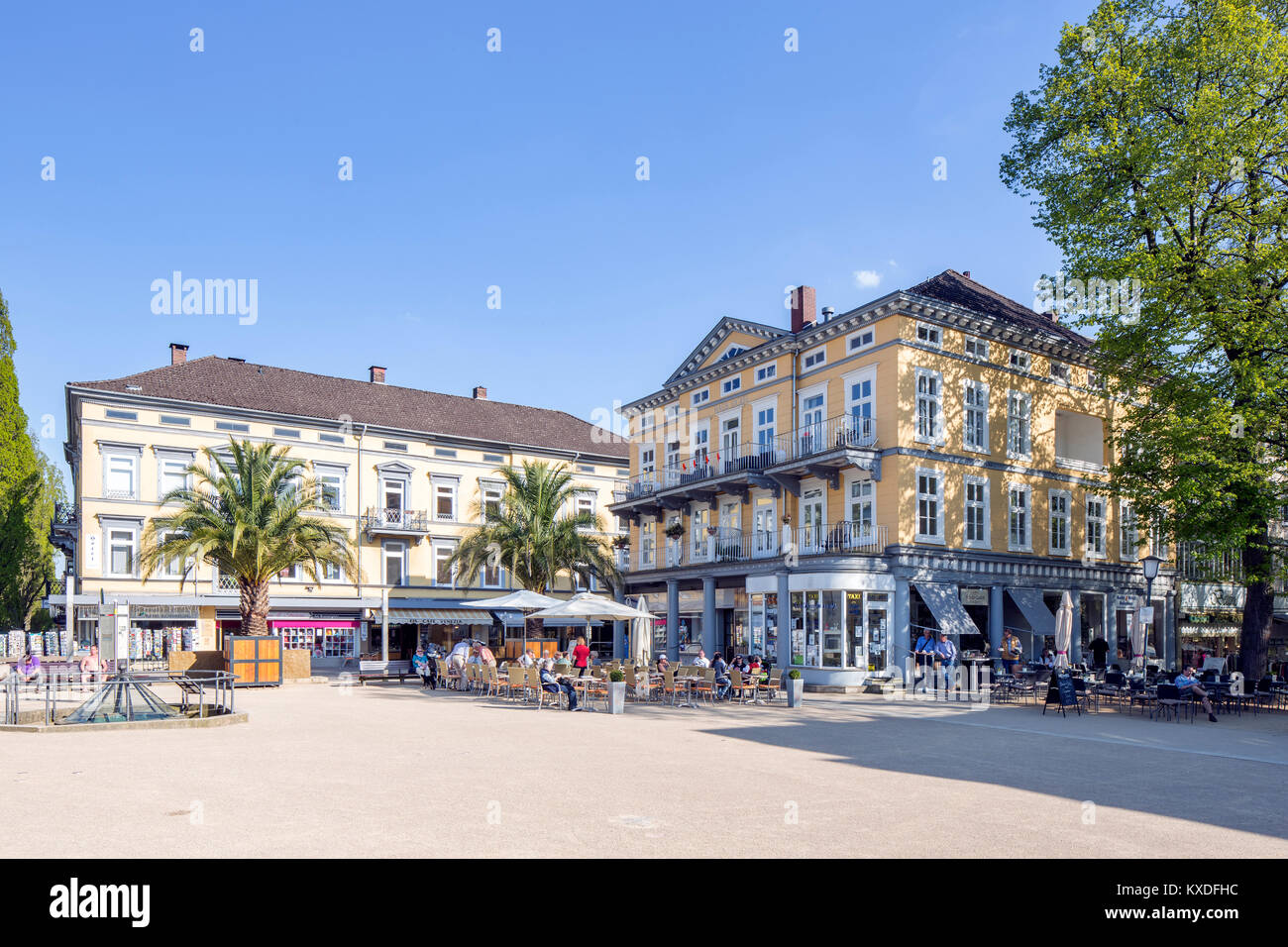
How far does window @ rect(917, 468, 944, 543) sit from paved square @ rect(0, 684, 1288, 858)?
10894mm

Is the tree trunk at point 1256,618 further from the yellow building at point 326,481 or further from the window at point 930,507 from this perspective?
the yellow building at point 326,481

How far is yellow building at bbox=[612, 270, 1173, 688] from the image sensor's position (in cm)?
2844

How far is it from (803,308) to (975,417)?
24.9ft

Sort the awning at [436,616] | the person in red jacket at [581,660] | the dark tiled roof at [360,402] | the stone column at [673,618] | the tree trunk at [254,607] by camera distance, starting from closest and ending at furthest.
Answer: the person in red jacket at [581,660] → the tree trunk at [254,607] → the stone column at [673,618] → the dark tiled roof at [360,402] → the awning at [436,616]

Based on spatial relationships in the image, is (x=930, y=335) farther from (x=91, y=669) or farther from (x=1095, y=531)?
(x=91, y=669)

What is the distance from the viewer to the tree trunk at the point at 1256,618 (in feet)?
79.1

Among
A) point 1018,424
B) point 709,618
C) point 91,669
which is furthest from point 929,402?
point 91,669

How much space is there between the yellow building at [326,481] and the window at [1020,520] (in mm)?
16844

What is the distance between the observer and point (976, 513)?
99.7 feet

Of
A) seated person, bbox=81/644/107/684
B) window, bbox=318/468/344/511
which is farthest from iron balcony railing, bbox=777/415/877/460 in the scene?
window, bbox=318/468/344/511

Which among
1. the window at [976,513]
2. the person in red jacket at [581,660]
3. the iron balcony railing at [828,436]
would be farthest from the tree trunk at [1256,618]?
the person in red jacket at [581,660]

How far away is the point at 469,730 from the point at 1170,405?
62.9ft

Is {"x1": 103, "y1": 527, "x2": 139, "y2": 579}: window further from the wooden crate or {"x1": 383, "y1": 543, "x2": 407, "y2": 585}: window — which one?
the wooden crate

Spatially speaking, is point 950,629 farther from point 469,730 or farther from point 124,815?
point 124,815
